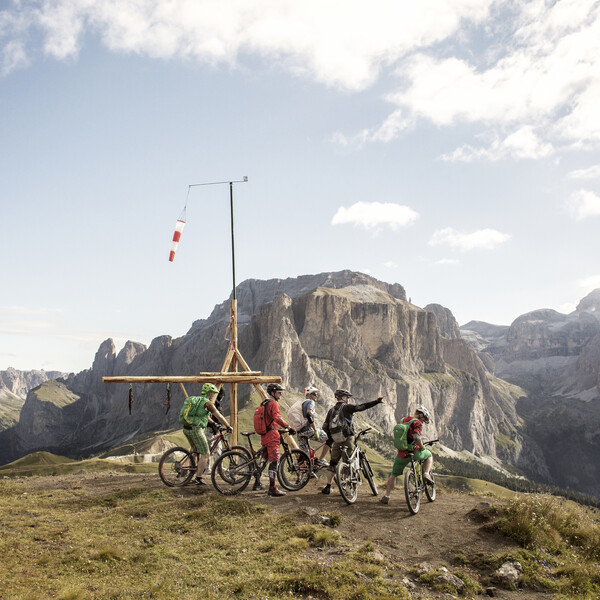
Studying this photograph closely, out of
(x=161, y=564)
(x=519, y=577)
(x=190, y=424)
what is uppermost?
(x=190, y=424)

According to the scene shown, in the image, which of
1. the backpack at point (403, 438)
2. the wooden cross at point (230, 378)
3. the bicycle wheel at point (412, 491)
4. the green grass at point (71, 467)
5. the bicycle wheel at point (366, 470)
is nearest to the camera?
the bicycle wheel at point (412, 491)

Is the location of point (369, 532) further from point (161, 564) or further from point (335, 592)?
point (161, 564)

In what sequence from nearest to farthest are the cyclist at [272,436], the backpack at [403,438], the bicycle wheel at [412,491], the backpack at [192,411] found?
1. the bicycle wheel at [412,491]
2. the backpack at [403,438]
3. the cyclist at [272,436]
4. the backpack at [192,411]

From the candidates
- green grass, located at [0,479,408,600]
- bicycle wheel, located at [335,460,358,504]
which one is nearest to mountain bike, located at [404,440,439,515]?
bicycle wheel, located at [335,460,358,504]

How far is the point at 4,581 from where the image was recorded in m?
7.48

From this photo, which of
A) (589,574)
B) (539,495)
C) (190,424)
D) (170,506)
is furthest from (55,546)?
(539,495)

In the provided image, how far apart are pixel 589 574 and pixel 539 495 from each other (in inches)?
161

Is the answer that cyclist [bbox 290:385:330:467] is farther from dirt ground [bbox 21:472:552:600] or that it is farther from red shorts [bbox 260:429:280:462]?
red shorts [bbox 260:429:280:462]

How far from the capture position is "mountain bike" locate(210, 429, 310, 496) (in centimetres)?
1378

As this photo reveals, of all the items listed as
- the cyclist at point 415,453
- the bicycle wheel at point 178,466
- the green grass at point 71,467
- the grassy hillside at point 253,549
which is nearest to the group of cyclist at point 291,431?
the cyclist at point 415,453

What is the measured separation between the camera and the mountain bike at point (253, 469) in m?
13.8

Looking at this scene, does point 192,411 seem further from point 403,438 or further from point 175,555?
point 403,438

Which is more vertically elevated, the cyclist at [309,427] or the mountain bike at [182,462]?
the cyclist at [309,427]

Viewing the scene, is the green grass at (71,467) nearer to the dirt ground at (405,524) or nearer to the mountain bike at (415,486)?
the dirt ground at (405,524)
